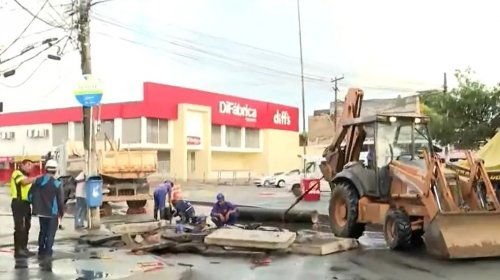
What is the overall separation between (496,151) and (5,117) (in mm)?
55158

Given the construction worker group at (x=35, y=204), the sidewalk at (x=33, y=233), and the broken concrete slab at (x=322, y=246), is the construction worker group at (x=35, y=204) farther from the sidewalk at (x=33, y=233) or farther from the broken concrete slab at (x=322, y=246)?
the broken concrete slab at (x=322, y=246)

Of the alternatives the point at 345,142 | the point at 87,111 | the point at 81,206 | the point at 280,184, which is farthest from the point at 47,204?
the point at 280,184

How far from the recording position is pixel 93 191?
Answer: 1842 centimetres

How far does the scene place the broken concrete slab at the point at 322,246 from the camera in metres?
13.2

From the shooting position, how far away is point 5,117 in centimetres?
6581

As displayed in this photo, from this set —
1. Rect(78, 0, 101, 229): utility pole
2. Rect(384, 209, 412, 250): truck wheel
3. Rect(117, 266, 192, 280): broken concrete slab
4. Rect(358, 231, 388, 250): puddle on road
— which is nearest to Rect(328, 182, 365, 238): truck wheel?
Rect(358, 231, 388, 250): puddle on road

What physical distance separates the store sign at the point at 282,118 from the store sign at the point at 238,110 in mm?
3455

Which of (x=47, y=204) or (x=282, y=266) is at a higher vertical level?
(x=47, y=204)

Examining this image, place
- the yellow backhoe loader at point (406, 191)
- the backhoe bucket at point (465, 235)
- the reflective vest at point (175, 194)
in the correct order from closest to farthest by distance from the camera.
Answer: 1. the backhoe bucket at point (465, 235)
2. the yellow backhoe loader at point (406, 191)
3. the reflective vest at point (175, 194)

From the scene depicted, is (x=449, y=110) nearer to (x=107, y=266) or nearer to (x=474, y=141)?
(x=474, y=141)

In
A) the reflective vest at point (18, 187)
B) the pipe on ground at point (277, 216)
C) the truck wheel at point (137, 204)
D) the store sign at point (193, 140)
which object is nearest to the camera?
the reflective vest at point (18, 187)

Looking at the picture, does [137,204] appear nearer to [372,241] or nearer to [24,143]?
[372,241]

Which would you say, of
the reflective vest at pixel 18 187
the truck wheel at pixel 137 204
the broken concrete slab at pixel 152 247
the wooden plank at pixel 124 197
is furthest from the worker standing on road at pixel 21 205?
the truck wheel at pixel 137 204

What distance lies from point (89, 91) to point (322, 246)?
25.9ft
